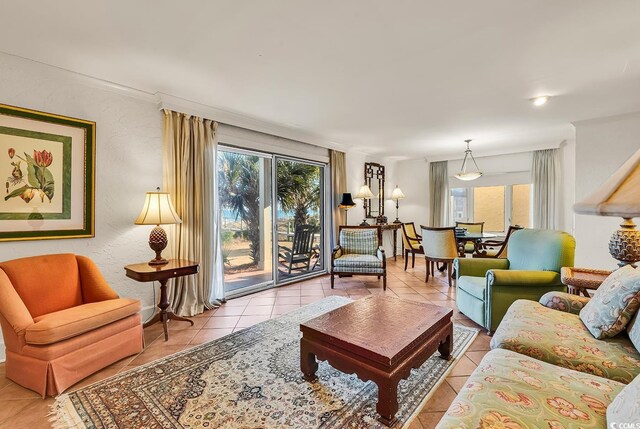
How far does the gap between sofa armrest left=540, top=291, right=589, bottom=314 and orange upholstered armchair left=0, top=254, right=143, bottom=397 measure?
10.5ft

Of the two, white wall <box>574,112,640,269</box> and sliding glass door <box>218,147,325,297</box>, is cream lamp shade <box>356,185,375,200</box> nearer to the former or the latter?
sliding glass door <box>218,147,325,297</box>

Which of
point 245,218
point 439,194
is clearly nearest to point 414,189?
point 439,194

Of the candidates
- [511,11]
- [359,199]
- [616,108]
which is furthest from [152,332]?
[616,108]

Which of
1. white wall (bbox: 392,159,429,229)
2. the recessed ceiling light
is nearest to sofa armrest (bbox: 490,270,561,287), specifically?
the recessed ceiling light

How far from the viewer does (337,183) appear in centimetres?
556

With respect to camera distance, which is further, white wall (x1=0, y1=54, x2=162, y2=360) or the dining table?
the dining table

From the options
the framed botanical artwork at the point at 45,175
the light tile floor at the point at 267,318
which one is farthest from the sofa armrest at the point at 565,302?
the framed botanical artwork at the point at 45,175

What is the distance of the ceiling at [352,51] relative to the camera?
1.85 m

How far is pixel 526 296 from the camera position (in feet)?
8.86

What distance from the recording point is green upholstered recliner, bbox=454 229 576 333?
2662 mm

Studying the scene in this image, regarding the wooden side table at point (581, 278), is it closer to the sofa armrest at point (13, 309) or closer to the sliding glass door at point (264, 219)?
the sliding glass door at point (264, 219)

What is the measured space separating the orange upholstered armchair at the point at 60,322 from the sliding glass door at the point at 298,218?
7.94 ft

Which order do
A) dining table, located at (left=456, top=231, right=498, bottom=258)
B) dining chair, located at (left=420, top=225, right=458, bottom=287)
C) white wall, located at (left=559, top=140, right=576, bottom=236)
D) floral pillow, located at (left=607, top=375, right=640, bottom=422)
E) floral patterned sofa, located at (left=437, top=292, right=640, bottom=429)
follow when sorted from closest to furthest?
floral pillow, located at (left=607, top=375, right=640, bottom=422) < floral patterned sofa, located at (left=437, top=292, right=640, bottom=429) < dining chair, located at (left=420, top=225, right=458, bottom=287) < dining table, located at (left=456, top=231, right=498, bottom=258) < white wall, located at (left=559, top=140, right=576, bottom=236)

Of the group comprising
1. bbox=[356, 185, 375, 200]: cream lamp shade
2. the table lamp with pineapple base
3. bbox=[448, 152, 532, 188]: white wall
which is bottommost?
the table lamp with pineapple base
